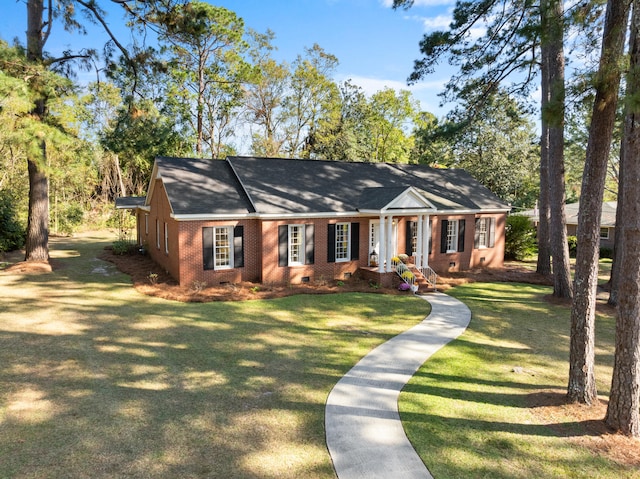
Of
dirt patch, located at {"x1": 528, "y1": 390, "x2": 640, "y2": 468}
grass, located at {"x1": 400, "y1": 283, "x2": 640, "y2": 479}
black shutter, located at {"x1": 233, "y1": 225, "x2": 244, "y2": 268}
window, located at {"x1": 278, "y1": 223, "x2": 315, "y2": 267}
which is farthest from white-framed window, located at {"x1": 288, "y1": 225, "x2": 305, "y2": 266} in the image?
dirt patch, located at {"x1": 528, "y1": 390, "x2": 640, "y2": 468}

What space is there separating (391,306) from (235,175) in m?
9.42

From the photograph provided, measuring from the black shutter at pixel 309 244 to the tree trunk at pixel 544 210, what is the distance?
11132mm

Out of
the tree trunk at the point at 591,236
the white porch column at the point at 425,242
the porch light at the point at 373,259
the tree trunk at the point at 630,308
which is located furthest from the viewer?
the white porch column at the point at 425,242

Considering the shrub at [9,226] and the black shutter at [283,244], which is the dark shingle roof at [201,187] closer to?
the black shutter at [283,244]

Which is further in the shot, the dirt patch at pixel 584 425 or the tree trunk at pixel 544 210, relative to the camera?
the tree trunk at pixel 544 210

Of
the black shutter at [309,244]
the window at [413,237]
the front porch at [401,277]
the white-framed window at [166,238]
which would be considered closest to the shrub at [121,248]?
the white-framed window at [166,238]

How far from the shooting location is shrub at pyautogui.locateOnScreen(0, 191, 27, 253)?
2320 centimetres

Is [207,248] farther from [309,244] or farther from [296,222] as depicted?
[309,244]

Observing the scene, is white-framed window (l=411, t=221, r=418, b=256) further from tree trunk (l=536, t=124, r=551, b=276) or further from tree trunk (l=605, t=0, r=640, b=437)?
tree trunk (l=605, t=0, r=640, b=437)

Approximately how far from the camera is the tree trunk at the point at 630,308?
21.8 ft

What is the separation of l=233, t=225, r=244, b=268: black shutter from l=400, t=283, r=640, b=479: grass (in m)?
9.26

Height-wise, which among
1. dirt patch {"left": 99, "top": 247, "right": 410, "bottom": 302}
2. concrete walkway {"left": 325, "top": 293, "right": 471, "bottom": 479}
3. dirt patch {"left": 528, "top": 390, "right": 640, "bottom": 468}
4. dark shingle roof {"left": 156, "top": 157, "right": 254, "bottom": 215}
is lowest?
dirt patch {"left": 528, "top": 390, "right": 640, "bottom": 468}

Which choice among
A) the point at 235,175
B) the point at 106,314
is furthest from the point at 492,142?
the point at 106,314

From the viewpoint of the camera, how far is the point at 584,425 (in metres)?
6.98
